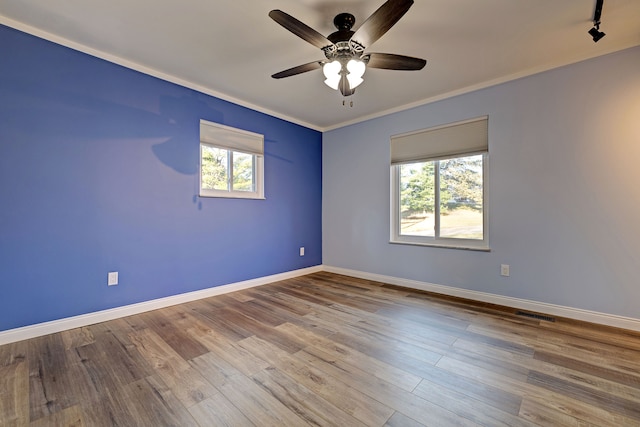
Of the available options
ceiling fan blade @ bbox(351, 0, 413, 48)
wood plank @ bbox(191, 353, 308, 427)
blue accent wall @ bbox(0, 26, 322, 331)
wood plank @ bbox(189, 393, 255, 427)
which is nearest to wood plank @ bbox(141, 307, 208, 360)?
wood plank @ bbox(191, 353, 308, 427)

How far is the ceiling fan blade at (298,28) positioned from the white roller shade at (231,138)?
194cm

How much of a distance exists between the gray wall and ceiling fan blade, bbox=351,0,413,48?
1.46 metres

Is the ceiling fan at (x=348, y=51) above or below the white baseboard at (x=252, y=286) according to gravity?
above

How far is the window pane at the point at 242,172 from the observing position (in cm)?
363

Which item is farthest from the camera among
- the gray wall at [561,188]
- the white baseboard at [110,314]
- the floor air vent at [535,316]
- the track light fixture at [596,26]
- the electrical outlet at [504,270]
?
the electrical outlet at [504,270]

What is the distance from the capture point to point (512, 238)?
2916 mm

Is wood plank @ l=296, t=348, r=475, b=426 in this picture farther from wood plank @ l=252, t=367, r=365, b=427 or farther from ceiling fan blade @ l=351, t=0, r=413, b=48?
ceiling fan blade @ l=351, t=0, r=413, b=48

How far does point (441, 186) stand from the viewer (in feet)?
11.5

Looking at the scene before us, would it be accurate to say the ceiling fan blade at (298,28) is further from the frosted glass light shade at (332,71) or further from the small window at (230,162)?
the small window at (230,162)

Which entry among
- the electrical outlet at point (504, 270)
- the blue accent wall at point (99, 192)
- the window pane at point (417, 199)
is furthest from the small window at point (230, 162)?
the electrical outlet at point (504, 270)

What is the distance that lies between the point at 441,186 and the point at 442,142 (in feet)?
1.84

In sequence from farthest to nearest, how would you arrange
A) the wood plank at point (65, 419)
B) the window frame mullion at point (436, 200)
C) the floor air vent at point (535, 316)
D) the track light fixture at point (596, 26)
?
the window frame mullion at point (436, 200) < the floor air vent at point (535, 316) < the track light fixture at point (596, 26) < the wood plank at point (65, 419)

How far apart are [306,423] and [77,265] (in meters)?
2.45

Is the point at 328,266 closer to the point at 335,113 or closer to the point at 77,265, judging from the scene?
the point at 335,113
